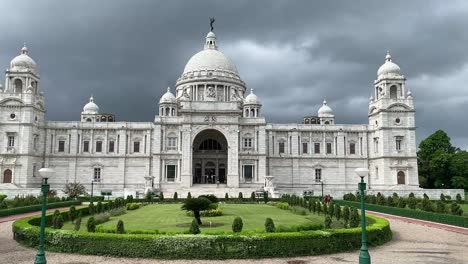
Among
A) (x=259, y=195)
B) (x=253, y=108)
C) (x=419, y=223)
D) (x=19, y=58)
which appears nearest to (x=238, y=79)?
(x=253, y=108)

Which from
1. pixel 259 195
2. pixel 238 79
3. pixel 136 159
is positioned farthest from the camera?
pixel 238 79

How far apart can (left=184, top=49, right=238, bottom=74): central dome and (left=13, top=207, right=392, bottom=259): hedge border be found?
62.4 metres

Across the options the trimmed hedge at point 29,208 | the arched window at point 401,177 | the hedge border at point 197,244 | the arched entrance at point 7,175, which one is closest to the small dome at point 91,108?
the arched entrance at point 7,175

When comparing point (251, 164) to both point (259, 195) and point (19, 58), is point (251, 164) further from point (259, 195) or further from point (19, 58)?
point (19, 58)

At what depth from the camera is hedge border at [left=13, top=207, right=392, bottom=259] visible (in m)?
16.8

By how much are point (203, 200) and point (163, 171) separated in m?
38.7

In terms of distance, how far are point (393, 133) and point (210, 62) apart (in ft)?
115

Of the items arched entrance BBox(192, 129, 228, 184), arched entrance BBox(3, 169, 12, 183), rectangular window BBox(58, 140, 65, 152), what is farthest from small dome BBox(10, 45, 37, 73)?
arched entrance BBox(192, 129, 228, 184)

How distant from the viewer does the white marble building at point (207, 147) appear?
201ft

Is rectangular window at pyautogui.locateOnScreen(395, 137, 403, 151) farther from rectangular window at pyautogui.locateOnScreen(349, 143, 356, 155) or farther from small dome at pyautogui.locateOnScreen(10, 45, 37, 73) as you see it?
small dome at pyautogui.locateOnScreen(10, 45, 37, 73)

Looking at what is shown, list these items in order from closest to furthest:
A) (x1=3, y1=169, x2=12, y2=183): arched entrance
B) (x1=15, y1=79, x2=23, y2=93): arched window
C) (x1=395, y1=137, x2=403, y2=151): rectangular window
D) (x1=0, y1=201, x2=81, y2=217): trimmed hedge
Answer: (x1=0, y1=201, x2=81, y2=217): trimmed hedge < (x1=3, y1=169, x2=12, y2=183): arched entrance < (x1=15, y1=79, x2=23, y2=93): arched window < (x1=395, y1=137, x2=403, y2=151): rectangular window

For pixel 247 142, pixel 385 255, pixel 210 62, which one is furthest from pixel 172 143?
pixel 385 255

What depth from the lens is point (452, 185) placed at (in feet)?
224

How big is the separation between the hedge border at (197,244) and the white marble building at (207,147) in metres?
39.6
